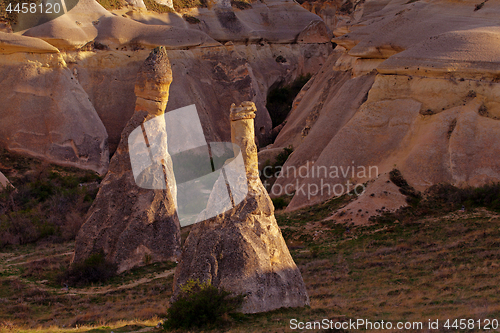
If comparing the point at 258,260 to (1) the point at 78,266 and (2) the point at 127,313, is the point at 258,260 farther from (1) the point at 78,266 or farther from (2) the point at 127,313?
(1) the point at 78,266

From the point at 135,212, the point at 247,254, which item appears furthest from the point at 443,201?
the point at 247,254

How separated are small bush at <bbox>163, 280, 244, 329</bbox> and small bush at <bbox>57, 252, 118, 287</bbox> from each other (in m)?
4.51

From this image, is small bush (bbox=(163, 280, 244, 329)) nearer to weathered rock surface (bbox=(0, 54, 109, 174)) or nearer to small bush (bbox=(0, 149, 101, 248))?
small bush (bbox=(0, 149, 101, 248))

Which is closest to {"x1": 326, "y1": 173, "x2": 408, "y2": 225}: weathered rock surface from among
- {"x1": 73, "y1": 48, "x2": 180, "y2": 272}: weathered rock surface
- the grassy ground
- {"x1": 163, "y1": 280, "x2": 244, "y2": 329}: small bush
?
the grassy ground

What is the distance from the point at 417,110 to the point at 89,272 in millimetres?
12247

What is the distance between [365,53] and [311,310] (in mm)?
15133

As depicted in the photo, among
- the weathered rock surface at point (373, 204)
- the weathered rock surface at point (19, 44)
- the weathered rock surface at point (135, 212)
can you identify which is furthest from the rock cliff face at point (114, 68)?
the weathered rock surface at point (373, 204)

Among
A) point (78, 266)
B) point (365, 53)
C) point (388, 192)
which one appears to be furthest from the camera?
point (365, 53)

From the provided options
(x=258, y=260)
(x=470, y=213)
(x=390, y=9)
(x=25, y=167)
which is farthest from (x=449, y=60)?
(x=25, y=167)

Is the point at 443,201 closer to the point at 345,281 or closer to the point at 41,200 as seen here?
the point at 345,281

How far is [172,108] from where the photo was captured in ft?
92.5

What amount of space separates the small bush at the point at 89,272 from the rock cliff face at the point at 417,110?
8092 mm

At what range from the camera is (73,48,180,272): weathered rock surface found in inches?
471

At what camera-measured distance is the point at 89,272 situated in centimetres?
1141
